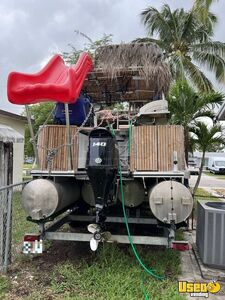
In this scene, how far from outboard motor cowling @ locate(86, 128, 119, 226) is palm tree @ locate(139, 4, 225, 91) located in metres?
14.1

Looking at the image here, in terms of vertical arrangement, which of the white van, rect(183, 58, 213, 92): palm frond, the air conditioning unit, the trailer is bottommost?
the white van

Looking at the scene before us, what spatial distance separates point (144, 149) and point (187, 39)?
16.0 meters

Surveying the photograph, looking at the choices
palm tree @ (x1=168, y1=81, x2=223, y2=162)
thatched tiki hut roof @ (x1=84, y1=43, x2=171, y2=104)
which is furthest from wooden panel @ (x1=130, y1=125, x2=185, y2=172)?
palm tree @ (x1=168, y1=81, x2=223, y2=162)

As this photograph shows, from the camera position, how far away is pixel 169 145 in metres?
4.19

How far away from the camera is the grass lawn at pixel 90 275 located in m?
3.65

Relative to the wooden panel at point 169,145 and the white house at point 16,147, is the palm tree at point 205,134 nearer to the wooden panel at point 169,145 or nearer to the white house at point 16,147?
the wooden panel at point 169,145

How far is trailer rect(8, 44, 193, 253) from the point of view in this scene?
12.5 ft

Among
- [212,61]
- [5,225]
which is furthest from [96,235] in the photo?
[212,61]

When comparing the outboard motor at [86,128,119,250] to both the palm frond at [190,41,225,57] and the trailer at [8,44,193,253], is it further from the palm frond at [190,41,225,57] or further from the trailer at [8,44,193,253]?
the palm frond at [190,41,225,57]

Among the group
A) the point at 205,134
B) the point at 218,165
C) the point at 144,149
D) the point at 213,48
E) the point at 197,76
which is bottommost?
the point at 218,165

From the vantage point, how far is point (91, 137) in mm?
3914

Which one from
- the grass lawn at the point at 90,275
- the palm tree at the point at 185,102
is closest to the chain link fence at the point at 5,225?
the grass lawn at the point at 90,275

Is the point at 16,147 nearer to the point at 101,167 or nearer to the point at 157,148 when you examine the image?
the point at 157,148

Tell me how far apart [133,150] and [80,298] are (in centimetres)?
194
